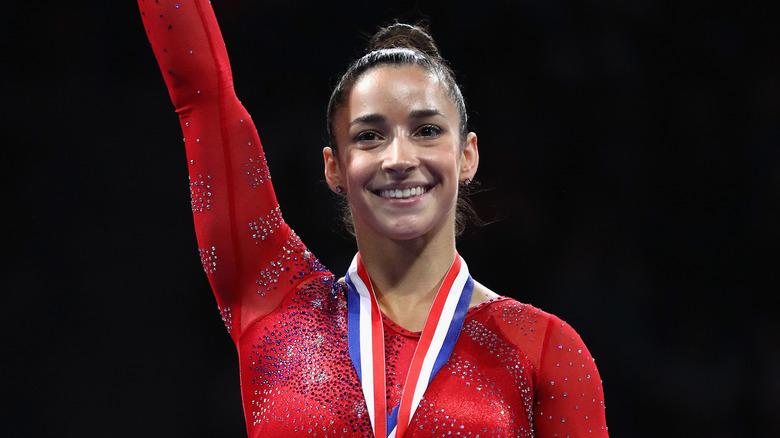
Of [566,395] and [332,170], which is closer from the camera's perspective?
[566,395]

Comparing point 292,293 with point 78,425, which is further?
point 78,425

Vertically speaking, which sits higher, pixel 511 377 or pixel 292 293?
pixel 292 293

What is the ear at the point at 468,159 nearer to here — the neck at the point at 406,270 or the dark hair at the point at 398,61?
the dark hair at the point at 398,61

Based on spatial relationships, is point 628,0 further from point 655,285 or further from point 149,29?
point 149,29

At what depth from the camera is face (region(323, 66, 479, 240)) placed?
5.08 feet

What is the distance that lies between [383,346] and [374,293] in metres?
0.12

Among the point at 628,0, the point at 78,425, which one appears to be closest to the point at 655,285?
the point at 628,0

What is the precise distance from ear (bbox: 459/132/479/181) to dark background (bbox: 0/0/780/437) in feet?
4.28

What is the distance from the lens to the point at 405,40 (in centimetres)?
178

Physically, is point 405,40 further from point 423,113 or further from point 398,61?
point 423,113

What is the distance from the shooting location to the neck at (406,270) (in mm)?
1635

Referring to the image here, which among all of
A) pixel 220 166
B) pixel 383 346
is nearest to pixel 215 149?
pixel 220 166

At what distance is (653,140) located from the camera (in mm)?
3223

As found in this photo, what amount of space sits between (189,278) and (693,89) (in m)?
2.04
